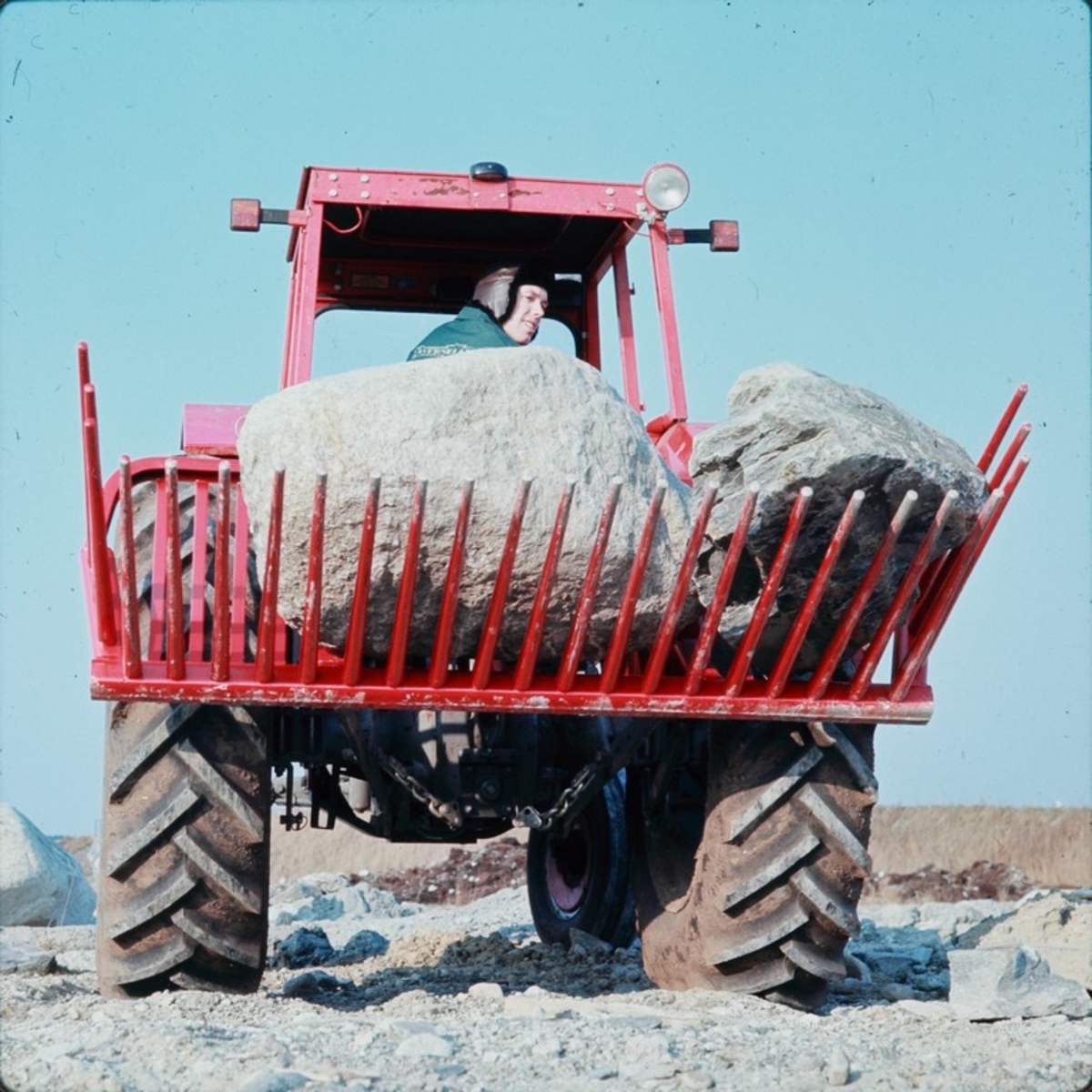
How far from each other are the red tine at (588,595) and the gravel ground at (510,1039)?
2.63 feet

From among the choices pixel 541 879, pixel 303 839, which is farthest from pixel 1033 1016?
pixel 303 839

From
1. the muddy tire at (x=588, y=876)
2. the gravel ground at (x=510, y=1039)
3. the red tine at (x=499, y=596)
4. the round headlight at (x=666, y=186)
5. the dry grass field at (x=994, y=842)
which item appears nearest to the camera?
the gravel ground at (x=510, y=1039)

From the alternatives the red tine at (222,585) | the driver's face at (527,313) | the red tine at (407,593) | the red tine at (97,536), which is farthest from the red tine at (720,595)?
the driver's face at (527,313)

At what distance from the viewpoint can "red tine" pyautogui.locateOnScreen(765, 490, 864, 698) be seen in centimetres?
387

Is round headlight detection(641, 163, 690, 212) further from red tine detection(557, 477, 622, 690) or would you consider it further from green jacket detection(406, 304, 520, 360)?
red tine detection(557, 477, 622, 690)

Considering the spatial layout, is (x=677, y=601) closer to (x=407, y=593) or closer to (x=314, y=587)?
(x=407, y=593)

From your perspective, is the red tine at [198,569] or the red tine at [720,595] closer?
the red tine at [720,595]

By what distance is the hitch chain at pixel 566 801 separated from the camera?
179 inches

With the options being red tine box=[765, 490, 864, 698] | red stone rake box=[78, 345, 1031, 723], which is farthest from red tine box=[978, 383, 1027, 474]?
red tine box=[765, 490, 864, 698]

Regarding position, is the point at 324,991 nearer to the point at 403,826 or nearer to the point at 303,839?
the point at 403,826

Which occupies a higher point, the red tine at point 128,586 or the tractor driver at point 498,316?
the tractor driver at point 498,316

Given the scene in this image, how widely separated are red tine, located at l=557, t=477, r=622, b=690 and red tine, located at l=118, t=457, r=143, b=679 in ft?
3.22

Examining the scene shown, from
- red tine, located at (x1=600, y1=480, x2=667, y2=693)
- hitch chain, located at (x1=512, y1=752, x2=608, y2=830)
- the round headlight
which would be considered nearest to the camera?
red tine, located at (x1=600, y1=480, x2=667, y2=693)

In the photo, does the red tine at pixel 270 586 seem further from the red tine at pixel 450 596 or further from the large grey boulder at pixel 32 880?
A: the large grey boulder at pixel 32 880
